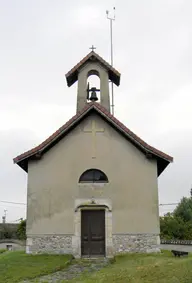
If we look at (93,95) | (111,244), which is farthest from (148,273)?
(93,95)

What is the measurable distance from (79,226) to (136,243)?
8.83 ft

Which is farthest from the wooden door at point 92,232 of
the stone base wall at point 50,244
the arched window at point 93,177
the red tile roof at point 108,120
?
the red tile roof at point 108,120

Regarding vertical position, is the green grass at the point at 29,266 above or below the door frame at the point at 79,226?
below

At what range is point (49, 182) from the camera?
19469 millimetres

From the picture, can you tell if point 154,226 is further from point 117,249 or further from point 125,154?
point 125,154

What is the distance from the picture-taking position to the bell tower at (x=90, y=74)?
21.8 metres

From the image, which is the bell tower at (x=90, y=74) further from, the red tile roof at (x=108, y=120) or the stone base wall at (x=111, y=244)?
the stone base wall at (x=111, y=244)

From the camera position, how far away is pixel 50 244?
61.6 feet

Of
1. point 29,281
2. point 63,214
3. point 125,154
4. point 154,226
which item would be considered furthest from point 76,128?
point 29,281

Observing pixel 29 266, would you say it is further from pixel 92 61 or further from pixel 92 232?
pixel 92 61

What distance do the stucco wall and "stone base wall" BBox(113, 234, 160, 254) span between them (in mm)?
266

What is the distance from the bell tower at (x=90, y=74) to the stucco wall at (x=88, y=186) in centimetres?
202

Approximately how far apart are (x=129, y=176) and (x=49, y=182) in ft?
12.3

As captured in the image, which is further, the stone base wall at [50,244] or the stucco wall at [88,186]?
the stucco wall at [88,186]
